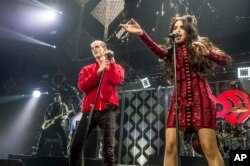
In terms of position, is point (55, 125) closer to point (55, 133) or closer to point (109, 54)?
point (55, 133)

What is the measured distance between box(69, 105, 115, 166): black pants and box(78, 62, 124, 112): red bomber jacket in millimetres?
87

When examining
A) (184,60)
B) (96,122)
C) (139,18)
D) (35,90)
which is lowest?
(96,122)

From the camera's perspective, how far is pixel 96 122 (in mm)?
3650

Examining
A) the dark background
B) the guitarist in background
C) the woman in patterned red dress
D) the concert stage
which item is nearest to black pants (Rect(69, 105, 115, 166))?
the woman in patterned red dress

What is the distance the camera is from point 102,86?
149 inches

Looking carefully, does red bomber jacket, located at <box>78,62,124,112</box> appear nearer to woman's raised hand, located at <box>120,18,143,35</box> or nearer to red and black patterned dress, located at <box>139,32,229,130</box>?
woman's raised hand, located at <box>120,18,143,35</box>

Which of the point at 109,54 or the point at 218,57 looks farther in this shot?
the point at 109,54

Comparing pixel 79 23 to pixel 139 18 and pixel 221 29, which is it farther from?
pixel 221 29

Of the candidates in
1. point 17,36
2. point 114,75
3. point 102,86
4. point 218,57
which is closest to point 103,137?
point 102,86

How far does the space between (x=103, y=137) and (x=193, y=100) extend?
1.33 metres

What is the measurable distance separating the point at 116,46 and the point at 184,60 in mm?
7413

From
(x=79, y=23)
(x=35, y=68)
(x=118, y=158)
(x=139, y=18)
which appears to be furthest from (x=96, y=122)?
(x=35, y=68)

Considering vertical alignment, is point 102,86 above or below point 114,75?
below

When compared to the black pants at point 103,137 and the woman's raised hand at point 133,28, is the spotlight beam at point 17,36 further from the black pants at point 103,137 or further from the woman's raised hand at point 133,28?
the woman's raised hand at point 133,28
